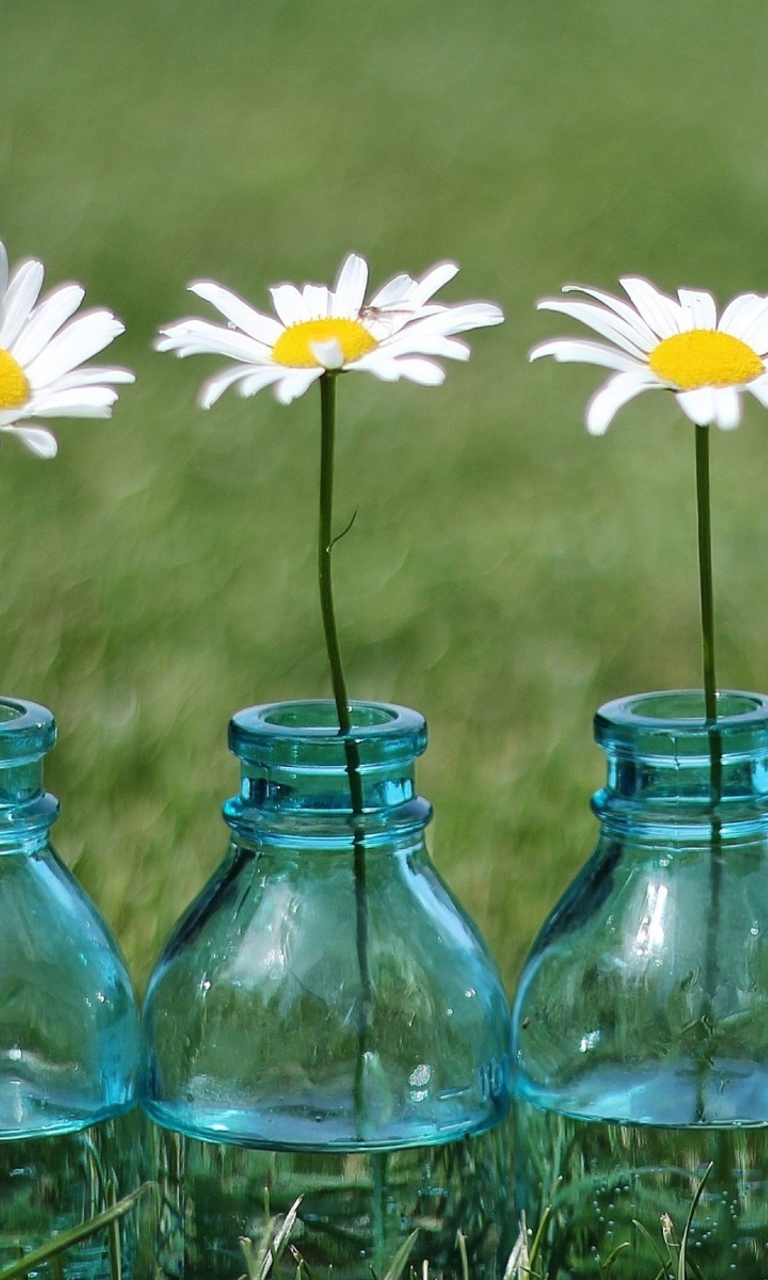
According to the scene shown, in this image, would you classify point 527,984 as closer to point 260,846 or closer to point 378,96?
point 260,846

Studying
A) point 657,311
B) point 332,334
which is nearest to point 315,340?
point 332,334

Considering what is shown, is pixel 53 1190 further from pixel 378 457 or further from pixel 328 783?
pixel 378 457

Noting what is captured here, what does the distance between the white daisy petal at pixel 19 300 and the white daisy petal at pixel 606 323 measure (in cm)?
16

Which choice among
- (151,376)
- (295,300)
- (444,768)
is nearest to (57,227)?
(151,376)

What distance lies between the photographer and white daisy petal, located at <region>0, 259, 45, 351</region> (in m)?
0.63

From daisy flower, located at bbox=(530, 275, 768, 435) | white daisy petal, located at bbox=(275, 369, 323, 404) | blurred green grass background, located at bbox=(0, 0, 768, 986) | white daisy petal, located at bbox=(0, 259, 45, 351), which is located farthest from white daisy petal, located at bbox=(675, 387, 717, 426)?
blurred green grass background, located at bbox=(0, 0, 768, 986)

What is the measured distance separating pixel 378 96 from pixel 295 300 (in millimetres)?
2486

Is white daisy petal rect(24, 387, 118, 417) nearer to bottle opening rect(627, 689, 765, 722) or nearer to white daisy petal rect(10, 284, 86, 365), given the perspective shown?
white daisy petal rect(10, 284, 86, 365)

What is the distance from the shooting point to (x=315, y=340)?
1.91 feet

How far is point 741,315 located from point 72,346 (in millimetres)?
206

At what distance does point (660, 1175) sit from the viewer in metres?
0.63

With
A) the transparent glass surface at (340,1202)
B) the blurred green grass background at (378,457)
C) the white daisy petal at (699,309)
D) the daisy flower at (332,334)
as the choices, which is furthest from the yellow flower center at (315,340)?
the blurred green grass background at (378,457)

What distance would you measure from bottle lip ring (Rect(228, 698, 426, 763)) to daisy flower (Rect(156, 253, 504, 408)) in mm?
104

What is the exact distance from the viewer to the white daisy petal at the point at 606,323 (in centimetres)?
58
